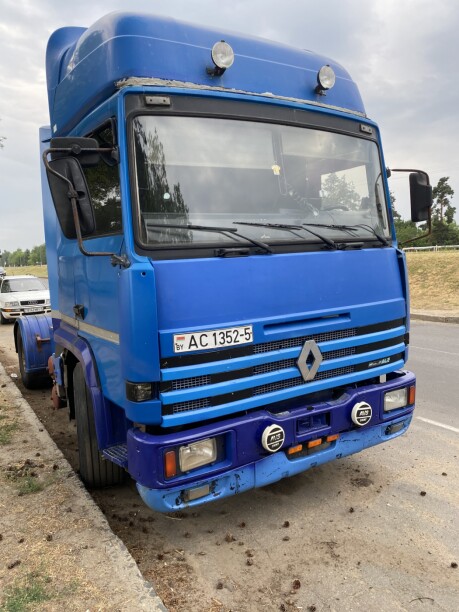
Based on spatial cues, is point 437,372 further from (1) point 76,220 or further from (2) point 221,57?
(1) point 76,220

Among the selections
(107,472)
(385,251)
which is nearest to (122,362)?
(107,472)

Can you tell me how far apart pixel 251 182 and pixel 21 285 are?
50.8 feet

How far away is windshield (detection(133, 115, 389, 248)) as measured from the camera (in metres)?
2.81

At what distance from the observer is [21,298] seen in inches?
618

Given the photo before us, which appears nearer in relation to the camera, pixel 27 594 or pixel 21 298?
pixel 27 594

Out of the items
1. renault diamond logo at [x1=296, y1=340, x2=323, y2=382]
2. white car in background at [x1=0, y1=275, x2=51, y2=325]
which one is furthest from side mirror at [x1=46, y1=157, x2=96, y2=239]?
white car in background at [x1=0, y1=275, x2=51, y2=325]

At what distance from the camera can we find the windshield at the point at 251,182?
9.23 feet

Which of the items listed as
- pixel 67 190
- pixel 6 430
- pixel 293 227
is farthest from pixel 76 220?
pixel 6 430

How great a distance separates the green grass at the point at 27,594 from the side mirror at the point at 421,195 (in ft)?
12.6

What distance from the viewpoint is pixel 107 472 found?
12.6 ft

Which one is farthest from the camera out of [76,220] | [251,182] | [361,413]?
[361,413]

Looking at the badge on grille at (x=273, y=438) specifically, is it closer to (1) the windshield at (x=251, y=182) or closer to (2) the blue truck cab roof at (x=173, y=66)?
(1) the windshield at (x=251, y=182)

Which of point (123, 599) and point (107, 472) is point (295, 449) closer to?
point (123, 599)

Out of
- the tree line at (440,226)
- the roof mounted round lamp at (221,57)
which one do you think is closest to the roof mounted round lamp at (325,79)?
the roof mounted round lamp at (221,57)
